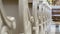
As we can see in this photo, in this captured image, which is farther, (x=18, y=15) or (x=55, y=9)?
(x=55, y=9)

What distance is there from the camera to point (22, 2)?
2.27 ft

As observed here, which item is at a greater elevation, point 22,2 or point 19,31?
point 22,2

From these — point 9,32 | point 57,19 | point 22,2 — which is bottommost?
point 57,19

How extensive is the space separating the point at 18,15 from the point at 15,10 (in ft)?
0.10

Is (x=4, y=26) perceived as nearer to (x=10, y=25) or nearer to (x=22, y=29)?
(x=10, y=25)

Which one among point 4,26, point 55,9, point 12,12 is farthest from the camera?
point 55,9

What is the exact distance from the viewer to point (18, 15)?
2.23 feet

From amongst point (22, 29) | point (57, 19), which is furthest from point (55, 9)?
point (22, 29)

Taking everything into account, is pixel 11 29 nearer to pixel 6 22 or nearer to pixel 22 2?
pixel 6 22

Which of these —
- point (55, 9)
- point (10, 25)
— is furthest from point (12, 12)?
point (55, 9)

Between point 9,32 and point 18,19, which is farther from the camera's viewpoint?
point 18,19

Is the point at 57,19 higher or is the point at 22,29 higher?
the point at 22,29

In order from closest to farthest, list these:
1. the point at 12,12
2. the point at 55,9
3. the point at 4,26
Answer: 1. the point at 4,26
2. the point at 12,12
3. the point at 55,9

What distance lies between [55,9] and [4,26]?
413 cm
